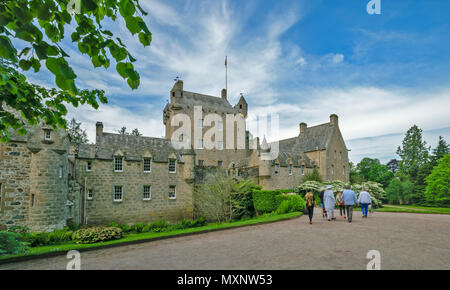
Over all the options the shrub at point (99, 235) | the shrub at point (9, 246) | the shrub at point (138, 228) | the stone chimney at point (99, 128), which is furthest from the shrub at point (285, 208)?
the stone chimney at point (99, 128)

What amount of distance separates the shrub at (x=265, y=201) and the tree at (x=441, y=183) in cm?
3224

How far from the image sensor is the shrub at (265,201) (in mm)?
22281

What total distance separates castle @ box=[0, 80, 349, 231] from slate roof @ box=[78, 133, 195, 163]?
0.32ft

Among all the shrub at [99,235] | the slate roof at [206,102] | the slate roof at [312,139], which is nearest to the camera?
the shrub at [99,235]

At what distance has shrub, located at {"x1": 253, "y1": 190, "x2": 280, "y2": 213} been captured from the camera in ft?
73.1

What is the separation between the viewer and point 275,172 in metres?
31.3

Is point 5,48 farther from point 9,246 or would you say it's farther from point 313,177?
point 313,177

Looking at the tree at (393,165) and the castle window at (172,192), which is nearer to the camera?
the castle window at (172,192)

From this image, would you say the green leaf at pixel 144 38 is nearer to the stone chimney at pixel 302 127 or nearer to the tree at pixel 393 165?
the stone chimney at pixel 302 127

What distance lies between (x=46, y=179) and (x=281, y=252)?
56.5 feet

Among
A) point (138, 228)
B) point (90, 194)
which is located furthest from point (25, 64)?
point (90, 194)

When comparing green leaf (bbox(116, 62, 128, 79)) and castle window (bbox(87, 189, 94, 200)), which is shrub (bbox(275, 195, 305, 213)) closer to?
castle window (bbox(87, 189, 94, 200))

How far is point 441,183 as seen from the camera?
38.9 meters
